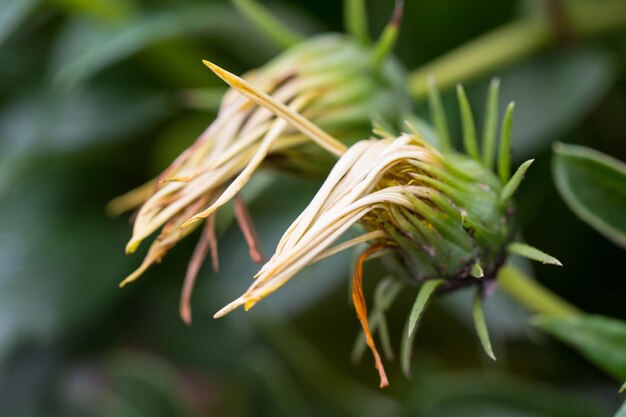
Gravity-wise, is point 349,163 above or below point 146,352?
above

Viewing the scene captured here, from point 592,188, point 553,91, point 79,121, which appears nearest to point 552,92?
point 553,91

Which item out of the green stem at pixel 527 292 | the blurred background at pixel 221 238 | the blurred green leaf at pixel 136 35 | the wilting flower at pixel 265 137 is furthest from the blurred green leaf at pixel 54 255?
the green stem at pixel 527 292

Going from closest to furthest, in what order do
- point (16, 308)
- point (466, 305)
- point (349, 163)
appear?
point (349, 163) < point (466, 305) < point (16, 308)

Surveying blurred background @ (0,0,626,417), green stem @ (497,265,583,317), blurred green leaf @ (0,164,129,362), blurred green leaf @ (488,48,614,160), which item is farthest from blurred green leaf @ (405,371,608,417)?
blurred green leaf @ (0,164,129,362)

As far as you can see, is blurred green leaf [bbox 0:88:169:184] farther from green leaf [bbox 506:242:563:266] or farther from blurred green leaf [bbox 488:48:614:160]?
green leaf [bbox 506:242:563:266]

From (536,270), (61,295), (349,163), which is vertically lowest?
(536,270)

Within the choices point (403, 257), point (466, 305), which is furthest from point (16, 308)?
point (403, 257)

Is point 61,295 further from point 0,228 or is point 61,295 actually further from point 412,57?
point 412,57
